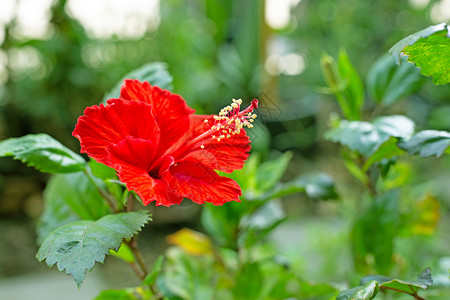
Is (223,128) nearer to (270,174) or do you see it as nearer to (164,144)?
(164,144)

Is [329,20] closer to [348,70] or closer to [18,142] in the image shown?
[348,70]

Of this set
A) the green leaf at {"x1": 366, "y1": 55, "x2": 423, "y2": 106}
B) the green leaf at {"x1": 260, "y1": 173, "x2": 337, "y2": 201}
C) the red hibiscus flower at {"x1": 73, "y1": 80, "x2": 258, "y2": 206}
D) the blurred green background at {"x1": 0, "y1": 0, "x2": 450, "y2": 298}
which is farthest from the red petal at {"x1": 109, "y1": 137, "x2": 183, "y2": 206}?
the blurred green background at {"x1": 0, "y1": 0, "x2": 450, "y2": 298}

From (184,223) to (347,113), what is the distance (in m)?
0.98

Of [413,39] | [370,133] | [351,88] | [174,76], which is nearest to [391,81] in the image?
[351,88]

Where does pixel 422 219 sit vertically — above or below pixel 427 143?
below

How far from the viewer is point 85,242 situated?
324 millimetres

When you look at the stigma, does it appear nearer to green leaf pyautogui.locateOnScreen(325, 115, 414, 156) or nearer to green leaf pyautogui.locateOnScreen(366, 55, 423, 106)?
green leaf pyautogui.locateOnScreen(325, 115, 414, 156)

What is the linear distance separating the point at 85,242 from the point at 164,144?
0.36 ft

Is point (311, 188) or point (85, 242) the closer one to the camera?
point (85, 242)

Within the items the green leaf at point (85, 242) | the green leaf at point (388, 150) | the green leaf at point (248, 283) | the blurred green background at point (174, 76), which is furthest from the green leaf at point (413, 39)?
the blurred green background at point (174, 76)

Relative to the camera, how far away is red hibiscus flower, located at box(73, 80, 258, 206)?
0.34 meters

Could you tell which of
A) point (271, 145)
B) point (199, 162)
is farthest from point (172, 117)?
point (271, 145)

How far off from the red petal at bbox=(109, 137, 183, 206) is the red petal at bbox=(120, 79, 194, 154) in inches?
0.9

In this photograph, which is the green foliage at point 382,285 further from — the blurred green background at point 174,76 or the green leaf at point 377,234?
the blurred green background at point 174,76
